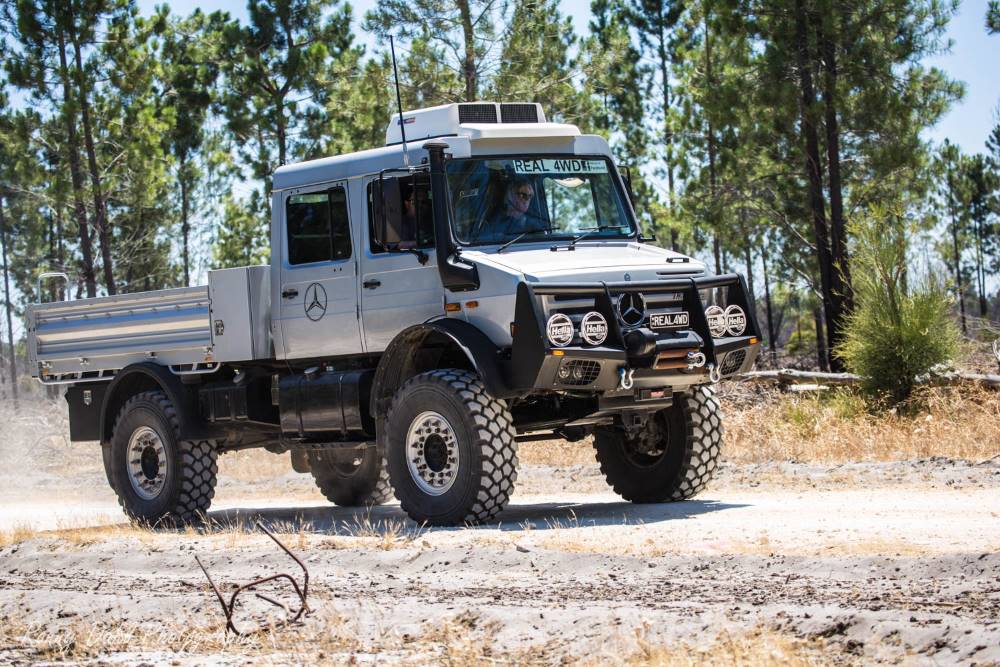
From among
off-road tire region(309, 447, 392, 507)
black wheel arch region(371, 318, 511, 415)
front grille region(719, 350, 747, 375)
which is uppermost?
black wheel arch region(371, 318, 511, 415)

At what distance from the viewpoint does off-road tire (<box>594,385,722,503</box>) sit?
1181 cm

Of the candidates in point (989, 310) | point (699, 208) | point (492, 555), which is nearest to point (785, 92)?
point (699, 208)

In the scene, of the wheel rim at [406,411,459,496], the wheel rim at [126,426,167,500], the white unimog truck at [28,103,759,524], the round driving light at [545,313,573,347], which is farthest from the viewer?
the wheel rim at [126,426,167,500]

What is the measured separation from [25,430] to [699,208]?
13.1 m

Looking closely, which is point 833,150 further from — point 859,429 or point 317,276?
point 317,276

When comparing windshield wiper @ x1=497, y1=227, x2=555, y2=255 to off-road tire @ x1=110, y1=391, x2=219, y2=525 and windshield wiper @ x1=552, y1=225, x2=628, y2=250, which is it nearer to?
windshield wiper @ x1=552, y1=225, x2=628, y2=250

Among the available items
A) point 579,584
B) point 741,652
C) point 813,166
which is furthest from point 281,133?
point 741,652

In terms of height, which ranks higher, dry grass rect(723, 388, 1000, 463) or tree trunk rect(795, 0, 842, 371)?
tree trunk rect(795, 0, 842, 371)

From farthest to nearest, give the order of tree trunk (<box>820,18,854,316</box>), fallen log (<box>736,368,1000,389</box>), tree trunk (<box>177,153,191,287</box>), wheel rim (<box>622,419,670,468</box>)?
1. tree trunk (<box>177,153,191,287</box>)
2. tree trunk (<box>820,18,854,316</box>)
3. fallen log (<box>736,368,1000,389</box>)
4. wheel rim (<box>622,419,670,468</box>)

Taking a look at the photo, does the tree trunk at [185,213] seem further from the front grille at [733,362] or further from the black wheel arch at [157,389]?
the front grille at [733,362]

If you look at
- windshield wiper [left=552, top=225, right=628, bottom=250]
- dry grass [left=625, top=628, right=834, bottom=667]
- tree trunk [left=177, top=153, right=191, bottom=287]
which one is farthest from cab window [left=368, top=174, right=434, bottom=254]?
tree trunk [left=177, top=153, right=191, bottom=287]

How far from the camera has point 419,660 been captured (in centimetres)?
640

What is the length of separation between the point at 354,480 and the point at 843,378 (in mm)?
7215

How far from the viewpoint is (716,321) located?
11141 millimetres
